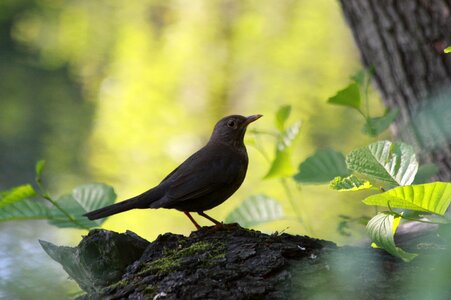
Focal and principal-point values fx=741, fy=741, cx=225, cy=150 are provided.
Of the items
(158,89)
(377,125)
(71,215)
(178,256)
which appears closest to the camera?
(178,256)

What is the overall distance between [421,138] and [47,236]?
1.95 m

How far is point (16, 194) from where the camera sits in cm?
202

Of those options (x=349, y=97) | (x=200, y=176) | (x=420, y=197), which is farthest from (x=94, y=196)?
(x=420, y=197)

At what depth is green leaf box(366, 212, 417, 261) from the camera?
1.54 meters

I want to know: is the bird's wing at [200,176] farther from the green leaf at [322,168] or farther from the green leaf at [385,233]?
the green leaf at [385,233]

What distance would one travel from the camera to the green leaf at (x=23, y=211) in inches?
83.9

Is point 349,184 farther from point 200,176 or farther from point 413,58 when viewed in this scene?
point 413,58

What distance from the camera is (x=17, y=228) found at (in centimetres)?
387

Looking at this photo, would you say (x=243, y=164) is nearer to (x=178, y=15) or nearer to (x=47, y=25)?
(x=178, y=15)

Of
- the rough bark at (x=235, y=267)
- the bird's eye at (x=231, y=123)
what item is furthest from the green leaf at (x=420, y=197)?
the bird's eye at (x=231, y=123)

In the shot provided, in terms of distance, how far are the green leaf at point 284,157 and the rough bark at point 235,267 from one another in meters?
0.56

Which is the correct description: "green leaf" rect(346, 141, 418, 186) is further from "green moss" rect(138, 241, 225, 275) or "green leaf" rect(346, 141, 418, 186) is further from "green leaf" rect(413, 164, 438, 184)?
"green leaf" rect(413, 164, 438, 184)

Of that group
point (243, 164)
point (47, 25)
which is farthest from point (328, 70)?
point (243, 164)

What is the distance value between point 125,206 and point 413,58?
1.42 metres
